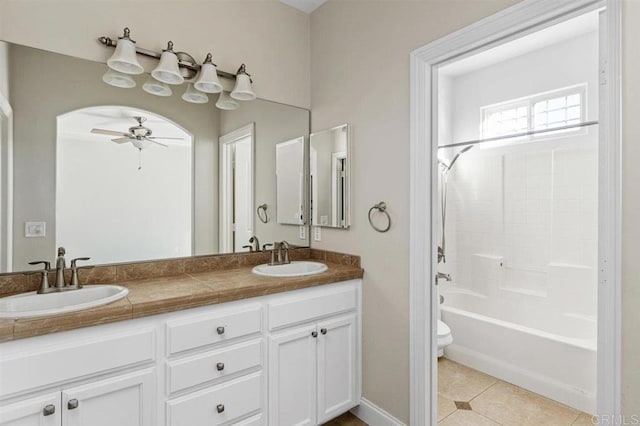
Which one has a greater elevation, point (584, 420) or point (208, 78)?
point (208, 78)

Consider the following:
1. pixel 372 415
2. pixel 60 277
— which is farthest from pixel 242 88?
pixel 372 415

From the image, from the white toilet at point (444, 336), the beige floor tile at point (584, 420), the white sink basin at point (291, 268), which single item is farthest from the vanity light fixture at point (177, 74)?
the beige floor tile at point (584, 420)

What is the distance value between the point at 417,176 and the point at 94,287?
1682 mm

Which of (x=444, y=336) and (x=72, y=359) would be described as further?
(x=444, y=336)

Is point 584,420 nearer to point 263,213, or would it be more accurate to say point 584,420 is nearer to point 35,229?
point 263,213

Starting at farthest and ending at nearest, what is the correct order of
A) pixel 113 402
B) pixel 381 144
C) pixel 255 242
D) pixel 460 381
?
1. pixel 460 381
2. pixel 255 242
3. pixel 381 144
4. pixel 113 402

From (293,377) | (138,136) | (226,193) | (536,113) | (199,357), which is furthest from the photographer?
(536,113)

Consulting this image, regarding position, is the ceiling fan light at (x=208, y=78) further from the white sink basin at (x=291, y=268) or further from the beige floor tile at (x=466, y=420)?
the beige floor tile at (x=466, y=420)

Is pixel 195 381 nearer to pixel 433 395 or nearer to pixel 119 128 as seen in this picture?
pixel 433 395

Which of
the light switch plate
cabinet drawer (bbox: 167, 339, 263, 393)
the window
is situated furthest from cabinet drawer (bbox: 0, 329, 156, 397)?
the window

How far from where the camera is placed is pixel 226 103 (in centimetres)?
218

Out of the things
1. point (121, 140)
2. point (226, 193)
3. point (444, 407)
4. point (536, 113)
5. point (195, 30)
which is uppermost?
point (195, 30)

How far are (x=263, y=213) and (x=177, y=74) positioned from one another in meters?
1.00

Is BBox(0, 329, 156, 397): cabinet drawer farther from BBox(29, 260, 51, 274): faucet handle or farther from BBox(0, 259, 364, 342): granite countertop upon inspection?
BBox(29, 260, 51, 274): faucet handle
